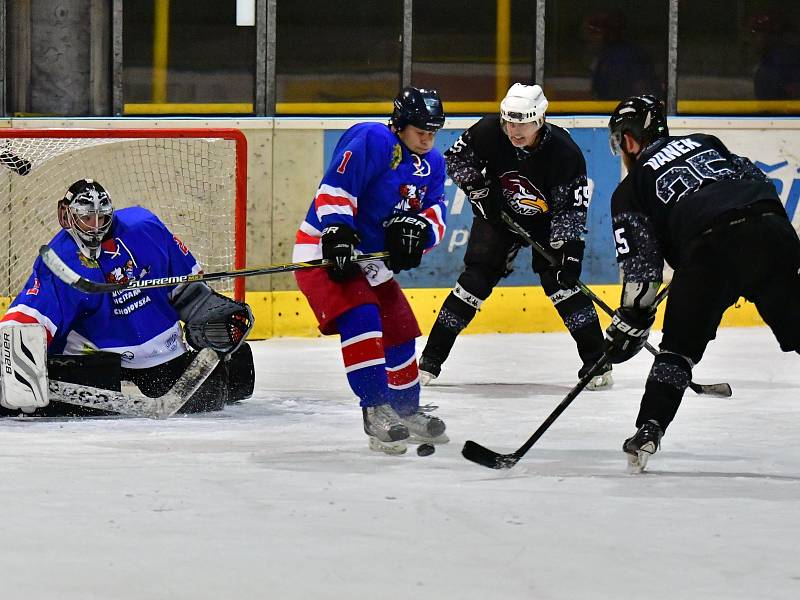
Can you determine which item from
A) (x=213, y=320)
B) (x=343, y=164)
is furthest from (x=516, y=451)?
(x=213, y=320)

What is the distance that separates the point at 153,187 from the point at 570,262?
193cm

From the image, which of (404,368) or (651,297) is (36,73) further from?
(651,297)

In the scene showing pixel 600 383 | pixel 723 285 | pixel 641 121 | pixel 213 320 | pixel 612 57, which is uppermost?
pixel 612 57

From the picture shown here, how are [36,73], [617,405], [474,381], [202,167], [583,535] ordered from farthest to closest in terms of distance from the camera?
[36,73] → [202,167] → [474,381] → [617,405] → [583,535]

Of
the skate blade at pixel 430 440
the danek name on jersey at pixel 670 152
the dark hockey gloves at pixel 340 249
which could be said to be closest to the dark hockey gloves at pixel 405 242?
the dark hockey gloves at pixel 340 249

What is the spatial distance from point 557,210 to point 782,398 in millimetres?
987

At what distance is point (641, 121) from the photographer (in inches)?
161

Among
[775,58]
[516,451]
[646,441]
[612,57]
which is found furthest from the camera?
[775,58]

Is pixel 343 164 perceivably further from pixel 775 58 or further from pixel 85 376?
pixel 775 58

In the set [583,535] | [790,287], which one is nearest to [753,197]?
[790,287]

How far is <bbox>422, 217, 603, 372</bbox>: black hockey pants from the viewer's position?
5.61 m

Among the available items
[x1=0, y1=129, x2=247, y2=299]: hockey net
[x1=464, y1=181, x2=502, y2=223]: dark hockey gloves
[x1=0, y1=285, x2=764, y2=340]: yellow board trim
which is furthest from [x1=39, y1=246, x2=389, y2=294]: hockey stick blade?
[x1=0, y1=285, x2=764, y2=340]: yellow board trim

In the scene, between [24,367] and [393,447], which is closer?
[393,447]

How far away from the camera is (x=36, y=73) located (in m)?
7.04
